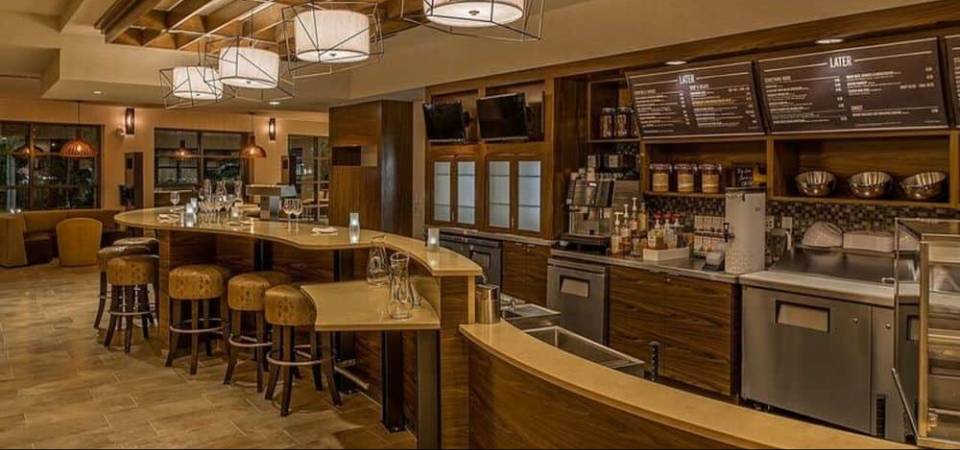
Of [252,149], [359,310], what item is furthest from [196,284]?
[252,149]

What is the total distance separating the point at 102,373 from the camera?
514 centimetres

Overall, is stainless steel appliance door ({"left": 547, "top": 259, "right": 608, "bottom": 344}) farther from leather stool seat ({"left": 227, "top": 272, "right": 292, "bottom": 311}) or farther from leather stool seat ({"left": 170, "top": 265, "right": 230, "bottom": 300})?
leather stool seat ({"left": 170, "top": 265, "right": 230, "bottom": 300})

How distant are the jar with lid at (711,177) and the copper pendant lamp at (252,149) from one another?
10928 millimetres

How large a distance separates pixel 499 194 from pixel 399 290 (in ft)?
12.0

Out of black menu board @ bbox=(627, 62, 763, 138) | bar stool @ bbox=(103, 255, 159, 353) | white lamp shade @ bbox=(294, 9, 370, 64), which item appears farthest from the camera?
bar stool @ bbox=(103, 255, 159, 353)

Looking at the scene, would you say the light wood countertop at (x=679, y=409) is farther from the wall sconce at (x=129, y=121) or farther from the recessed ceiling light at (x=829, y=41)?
the wall sconce at (x=129, y=121)

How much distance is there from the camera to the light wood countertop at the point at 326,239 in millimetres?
3168

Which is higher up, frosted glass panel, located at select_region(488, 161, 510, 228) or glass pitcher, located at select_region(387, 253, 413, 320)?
frosted glass panel, located at select_region(488, 161, 510, 228)

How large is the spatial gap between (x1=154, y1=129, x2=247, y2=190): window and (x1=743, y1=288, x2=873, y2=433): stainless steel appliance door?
11.9 m

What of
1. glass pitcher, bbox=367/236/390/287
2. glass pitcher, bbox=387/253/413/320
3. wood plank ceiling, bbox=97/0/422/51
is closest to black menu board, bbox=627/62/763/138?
wood plank ceiling, bbox=97/0/422/51

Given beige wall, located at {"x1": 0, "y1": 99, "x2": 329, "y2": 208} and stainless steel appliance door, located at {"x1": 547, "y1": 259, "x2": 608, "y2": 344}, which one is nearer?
stainless steel appliance door, located at {"x1": 547, "y1": 259, "x2": 608, "y2": 344}

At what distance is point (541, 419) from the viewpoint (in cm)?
224

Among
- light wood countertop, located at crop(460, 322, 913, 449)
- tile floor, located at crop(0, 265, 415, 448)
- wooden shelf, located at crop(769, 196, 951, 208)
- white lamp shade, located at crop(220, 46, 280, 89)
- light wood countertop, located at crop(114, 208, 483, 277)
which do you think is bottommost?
tile floor, located at crop(0, 265, 415, 448)

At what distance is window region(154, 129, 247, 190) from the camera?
46.5 feet
